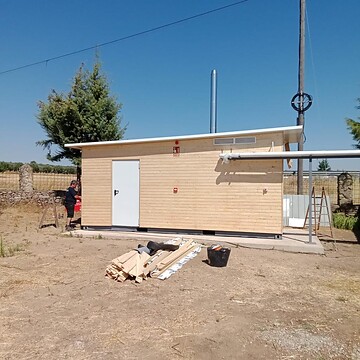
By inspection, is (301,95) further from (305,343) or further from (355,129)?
(305,343)

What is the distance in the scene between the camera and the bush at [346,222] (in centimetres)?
1220

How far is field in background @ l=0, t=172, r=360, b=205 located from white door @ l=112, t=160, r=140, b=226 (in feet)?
23.6

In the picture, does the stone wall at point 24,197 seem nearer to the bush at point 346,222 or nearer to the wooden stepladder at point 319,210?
the wooden stepladder at point 319,210

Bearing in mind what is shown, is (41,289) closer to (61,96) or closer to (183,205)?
(183,205)

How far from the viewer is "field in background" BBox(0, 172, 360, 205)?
45.3 feet

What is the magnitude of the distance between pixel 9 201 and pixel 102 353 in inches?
519

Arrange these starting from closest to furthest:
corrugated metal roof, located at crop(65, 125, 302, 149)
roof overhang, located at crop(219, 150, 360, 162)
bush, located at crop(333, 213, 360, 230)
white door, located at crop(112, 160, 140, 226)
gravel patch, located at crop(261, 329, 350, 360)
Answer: gravel patch, located at crop(261, 329, 350, 360) < roof overhang, located at crop(219, 150, 360, 162) < corrugated metal roof, located at crop(65, 125, 302, 149) < white door, located at crop(112, 160, 140, 226) < bush, located at crop(333, 213, 360, 230)

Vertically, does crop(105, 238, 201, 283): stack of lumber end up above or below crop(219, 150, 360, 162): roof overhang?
below

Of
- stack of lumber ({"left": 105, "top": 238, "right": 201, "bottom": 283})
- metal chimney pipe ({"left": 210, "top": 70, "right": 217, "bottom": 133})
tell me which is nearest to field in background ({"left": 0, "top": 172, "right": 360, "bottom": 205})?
metal chimney pipe ({"left": 210, "top": 70, "right": 217, "bottom": 133})

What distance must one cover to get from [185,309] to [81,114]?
42.4 ft

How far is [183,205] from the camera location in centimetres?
967

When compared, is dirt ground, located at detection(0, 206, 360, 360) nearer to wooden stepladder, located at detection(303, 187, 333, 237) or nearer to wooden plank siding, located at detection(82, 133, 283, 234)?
wooden plank siding, located at detection(82, 133, 283, 234)

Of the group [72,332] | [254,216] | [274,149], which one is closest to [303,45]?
[274,149]

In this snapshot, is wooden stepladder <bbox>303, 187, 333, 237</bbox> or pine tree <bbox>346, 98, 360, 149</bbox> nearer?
wooden stepladder <bbox>303, 187, 333, 237</bbox>
